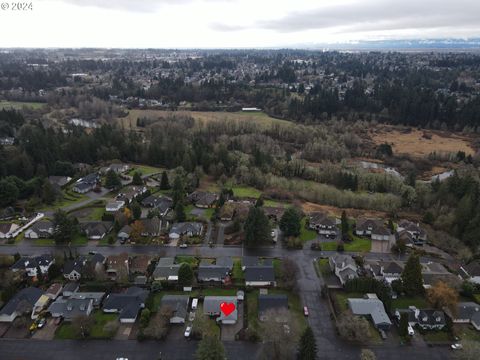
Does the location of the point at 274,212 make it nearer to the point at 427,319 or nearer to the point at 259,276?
the point at 259,276

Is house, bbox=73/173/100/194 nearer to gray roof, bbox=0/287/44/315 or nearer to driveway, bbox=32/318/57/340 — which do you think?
gray roof, bbox=0/287/44/315

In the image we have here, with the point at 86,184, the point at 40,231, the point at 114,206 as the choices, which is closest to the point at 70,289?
the point at 40,231

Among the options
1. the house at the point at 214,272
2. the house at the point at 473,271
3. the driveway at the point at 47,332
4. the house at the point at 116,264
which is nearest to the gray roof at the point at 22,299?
the driveway at the point at 47,332

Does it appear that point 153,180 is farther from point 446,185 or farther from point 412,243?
point 446,185

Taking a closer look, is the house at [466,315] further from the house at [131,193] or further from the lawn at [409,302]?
the house at [131,193]

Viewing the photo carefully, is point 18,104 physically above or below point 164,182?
above

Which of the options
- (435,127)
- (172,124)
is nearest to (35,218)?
(172,124)

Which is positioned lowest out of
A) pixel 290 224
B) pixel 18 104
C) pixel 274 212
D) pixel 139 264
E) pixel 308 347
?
pixel 274 212

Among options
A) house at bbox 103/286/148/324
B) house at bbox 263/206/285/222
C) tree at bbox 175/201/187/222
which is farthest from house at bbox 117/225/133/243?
house at bbox 263/206/285/222
